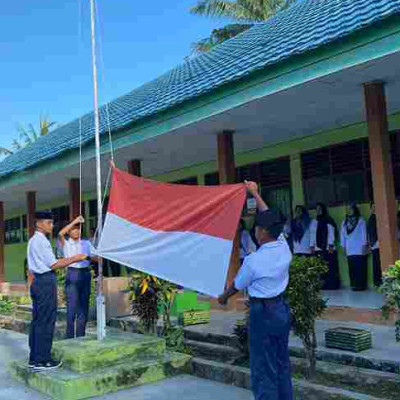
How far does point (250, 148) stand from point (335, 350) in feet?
20.6

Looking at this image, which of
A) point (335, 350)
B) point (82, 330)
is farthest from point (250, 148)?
point (335, 350)

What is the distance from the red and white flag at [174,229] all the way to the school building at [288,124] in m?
1.93


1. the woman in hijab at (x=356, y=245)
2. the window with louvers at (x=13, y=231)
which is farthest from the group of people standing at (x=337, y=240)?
the window with louvers at (x=13, y=231)

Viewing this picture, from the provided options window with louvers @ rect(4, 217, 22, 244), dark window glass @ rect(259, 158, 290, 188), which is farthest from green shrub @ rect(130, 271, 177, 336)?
window with louvers @ rect(4, 217, 22, 244)

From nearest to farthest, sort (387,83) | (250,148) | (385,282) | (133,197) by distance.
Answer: (385,282) < (133,197) < (387,83) < (250,148)

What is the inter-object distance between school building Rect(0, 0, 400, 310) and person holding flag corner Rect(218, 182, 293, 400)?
8.24 feet

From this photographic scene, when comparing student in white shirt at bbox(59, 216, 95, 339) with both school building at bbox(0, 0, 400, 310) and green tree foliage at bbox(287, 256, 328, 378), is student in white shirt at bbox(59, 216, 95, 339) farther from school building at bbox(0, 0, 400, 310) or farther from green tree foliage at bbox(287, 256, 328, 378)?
green tree foliage at bbox(287, 256, 328, 378)

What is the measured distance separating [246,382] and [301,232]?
16.0 feet

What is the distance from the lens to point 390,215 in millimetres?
6418

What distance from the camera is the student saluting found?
18.9 ft

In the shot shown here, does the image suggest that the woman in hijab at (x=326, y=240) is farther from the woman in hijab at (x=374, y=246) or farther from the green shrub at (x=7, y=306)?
the green shrub at (x=7, y=306)

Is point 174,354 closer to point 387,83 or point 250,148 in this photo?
point 387,83

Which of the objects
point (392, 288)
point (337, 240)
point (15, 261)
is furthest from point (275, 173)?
point (15, 261)

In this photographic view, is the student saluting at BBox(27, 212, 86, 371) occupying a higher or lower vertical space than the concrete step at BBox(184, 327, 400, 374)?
higher
